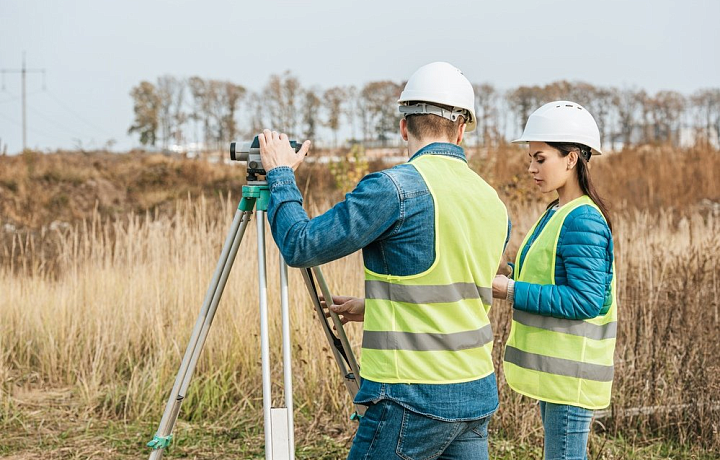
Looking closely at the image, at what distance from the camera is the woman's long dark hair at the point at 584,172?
2.27 meters

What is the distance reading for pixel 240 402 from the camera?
4.15m

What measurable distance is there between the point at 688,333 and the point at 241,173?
1926 cm

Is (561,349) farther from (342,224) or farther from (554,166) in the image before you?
(342,224)

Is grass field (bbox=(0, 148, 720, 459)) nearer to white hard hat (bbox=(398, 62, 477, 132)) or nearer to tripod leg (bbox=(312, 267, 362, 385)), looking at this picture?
tripod leg (bbox=(312, 267, 362, 385))

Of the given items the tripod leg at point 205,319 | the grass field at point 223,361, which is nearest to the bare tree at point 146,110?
the grass field at point 223,361

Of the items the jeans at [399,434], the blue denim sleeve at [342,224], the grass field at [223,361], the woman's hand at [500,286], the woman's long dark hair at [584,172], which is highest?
the woman's long dark hair at [584,172]

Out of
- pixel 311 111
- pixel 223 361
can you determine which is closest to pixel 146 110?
pixel 311 111

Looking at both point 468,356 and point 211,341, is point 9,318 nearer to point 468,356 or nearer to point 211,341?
point 211,341

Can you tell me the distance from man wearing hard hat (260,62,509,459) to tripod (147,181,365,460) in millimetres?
346

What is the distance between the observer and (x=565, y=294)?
2131 mm

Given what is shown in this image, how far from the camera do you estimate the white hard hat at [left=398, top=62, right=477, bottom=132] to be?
1.79 meters

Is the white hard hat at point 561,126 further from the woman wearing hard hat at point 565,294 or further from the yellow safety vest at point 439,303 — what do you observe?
the yellow safety vest at point 439,303

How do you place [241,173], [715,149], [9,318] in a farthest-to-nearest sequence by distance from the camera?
[241,173], [715,149], [9,318]

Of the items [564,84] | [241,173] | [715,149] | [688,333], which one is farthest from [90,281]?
[564,84]
